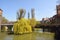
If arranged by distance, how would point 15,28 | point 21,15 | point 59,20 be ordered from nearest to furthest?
A: point 15,28
point 59,20
point 21,15

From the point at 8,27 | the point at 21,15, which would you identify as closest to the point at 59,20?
the point at 21,15

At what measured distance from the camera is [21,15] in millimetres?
58406

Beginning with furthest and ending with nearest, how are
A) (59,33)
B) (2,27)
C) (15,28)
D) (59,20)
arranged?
(2,27) < (59,20) < (15,28) < (59,33)

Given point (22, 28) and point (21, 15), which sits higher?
point (21, 15)

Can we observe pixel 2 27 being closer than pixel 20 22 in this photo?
No

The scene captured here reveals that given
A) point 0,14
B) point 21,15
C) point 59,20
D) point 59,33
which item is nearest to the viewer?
point 59,33

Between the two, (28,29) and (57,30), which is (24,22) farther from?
(57,30)

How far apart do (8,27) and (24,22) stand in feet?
87.0

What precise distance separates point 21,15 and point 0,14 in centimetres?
1872

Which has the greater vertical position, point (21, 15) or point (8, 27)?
point (21, 15)

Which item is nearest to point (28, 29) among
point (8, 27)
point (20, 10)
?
point (20, 10)

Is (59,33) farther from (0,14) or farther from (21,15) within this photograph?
(0,14)

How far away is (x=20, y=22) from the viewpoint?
141 ft

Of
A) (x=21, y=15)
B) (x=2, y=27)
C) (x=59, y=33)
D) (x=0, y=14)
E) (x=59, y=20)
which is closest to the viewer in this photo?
(x=59, y=33)
